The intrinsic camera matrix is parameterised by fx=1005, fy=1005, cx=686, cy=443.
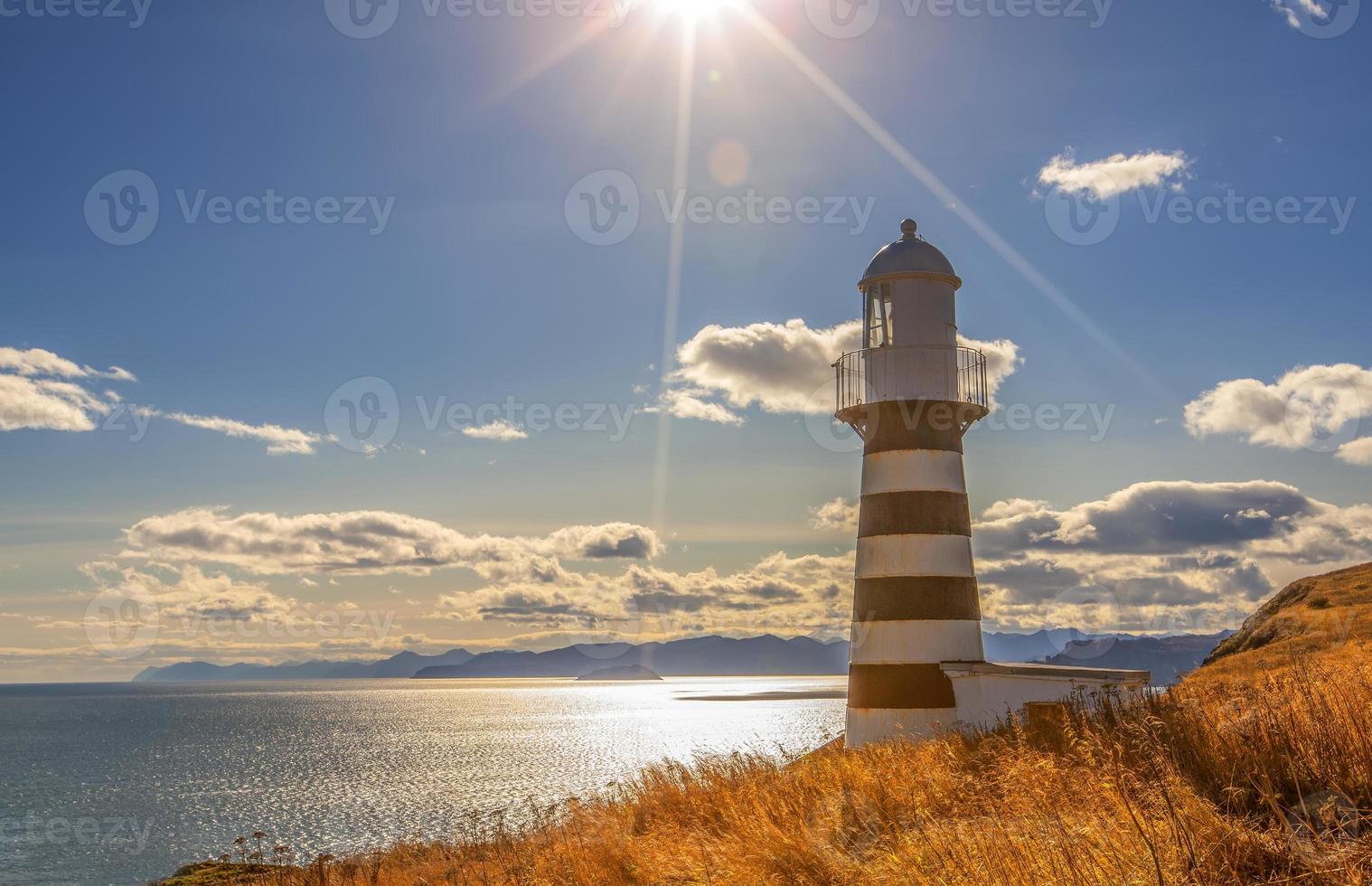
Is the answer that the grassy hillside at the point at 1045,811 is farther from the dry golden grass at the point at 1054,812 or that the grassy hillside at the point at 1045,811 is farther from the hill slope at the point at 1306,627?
the hill slope at the point at 1306,627

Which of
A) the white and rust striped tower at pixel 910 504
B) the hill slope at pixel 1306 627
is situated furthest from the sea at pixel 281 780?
the hill slope at pixel 1306 627

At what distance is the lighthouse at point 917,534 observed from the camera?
1912cm

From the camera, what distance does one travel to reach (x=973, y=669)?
18922mm

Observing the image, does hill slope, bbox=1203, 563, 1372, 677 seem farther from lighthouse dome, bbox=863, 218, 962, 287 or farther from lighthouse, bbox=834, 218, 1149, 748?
lighthouse dome, bbox=863, 218, 962, 287

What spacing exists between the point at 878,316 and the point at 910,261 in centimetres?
133

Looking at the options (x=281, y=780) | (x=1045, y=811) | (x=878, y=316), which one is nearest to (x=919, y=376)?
(x=878, y=316)

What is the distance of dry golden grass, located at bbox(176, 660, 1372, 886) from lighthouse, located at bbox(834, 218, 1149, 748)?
19.7 feet

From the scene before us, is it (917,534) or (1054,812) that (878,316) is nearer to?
(917,534)

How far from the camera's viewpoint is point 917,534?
19.8 metres

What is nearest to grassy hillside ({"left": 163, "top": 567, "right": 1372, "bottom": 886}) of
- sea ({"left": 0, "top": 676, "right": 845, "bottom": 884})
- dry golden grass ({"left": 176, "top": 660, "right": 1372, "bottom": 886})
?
dry golden grass ({"left": 176, "top": 660, "right": 1372, "bottom": 886})

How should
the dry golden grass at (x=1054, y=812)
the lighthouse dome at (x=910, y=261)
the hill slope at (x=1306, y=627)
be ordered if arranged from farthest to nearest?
the lighthouse dome at (x=910, y=261) < the hill slope at (x=1306, y=627) < the dry golden grass at (x=1054, y=812)

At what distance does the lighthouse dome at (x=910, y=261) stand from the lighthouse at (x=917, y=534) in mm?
27

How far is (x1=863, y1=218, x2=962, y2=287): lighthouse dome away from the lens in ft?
68.7

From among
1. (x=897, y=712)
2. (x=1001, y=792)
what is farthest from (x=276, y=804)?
(x=1001, y=792)
